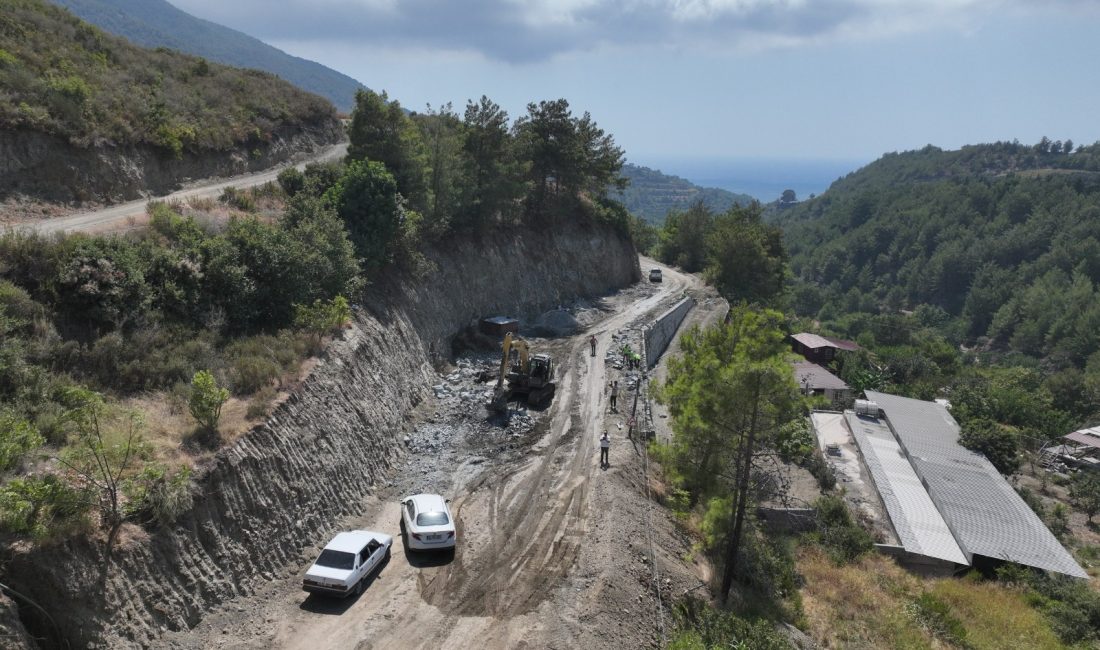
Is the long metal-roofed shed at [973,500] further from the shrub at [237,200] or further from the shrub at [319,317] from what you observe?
the shrub at [237,200]

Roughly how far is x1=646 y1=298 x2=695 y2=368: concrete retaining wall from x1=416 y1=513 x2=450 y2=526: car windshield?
2403cm

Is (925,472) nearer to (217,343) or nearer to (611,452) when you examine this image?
(611,452)

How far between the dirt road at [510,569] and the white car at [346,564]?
1.52 ft

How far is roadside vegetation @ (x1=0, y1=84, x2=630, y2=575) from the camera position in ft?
47.7

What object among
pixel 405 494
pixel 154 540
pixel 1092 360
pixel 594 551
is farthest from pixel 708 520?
pixel 1092 360

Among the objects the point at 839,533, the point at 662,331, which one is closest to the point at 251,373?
the point at 839,533

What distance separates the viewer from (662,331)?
1898 inches

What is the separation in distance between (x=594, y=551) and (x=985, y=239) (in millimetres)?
199015

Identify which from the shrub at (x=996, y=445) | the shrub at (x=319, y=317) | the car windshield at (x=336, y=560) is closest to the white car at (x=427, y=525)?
the car windshield at (x=336, y=560)

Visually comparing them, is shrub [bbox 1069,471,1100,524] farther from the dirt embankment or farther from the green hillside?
the green hillside

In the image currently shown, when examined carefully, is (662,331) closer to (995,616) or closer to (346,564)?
(995,616)

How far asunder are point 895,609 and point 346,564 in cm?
2277

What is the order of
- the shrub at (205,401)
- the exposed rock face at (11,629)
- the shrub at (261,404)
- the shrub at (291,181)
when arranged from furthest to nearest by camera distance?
the shrub at (291,181) → the shrub at (261,404) → the shrub at (205,401) → the exposed rock face at (11,629)

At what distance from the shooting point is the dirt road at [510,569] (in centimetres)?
1609
